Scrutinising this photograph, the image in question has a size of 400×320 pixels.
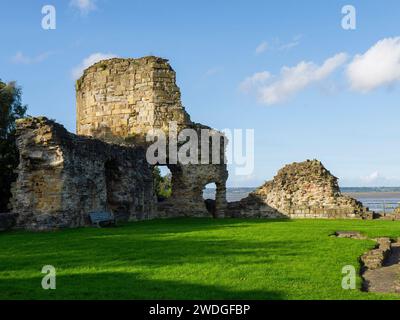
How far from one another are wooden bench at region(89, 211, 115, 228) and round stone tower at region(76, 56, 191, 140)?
8100 millimetres

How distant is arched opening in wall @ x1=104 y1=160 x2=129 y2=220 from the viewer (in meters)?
21.4

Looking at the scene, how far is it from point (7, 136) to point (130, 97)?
5979 millimetres

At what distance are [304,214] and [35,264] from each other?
17525 mm

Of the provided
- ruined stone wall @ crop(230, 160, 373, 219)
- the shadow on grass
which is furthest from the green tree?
the shadow on grass

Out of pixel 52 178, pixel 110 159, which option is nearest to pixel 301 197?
pixel 110 159

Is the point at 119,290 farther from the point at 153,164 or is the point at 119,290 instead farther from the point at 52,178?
the point at 153,164

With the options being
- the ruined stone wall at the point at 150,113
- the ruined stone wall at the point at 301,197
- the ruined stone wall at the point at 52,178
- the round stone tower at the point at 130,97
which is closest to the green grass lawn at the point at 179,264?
the ruined stone wall at the point at 52,178

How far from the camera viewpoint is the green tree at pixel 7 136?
21.6 meters

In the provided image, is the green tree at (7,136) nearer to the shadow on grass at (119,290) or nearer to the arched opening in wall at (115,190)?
the arched opening in wall at (115,190)

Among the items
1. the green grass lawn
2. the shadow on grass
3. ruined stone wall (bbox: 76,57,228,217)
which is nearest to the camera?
the shadow on grass

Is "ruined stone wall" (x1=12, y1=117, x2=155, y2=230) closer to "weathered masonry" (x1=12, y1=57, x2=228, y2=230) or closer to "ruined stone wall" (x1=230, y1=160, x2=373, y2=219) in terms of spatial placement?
"weathered masonry" (x1=12, y1=57, x2=228, y2=230)

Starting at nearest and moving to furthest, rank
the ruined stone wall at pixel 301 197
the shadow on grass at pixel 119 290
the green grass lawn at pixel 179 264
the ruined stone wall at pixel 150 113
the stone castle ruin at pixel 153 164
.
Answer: the shadow on grass at pixel 119 290
the green grass lawn at pixel 179 264
the stone castle ruin at pixel 153 164
the ruined stone wall at pixel 301 197
the ruined stone wall at pixel 150 113

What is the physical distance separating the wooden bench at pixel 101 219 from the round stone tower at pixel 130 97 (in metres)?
8.10
